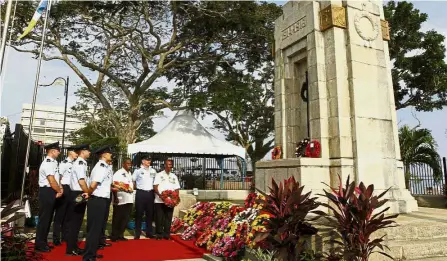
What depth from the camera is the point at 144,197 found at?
8.33 metres

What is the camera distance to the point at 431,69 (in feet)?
62.1

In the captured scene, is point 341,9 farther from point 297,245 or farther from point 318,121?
point 297,245

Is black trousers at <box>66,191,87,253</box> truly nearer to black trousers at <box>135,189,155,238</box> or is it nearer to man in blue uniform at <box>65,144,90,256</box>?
man in blue uniform at <box>65,144,90,256</box>

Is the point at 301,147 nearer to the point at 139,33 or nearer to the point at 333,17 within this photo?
the point at 333,17

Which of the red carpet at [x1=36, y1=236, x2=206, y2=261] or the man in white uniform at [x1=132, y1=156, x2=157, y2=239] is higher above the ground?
the man in white uniform at [x1=132, y1=156, x2=157, y2=239]

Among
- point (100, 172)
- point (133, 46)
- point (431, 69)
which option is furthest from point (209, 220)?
point (431, 69)

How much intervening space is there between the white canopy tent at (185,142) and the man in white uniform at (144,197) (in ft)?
24.5

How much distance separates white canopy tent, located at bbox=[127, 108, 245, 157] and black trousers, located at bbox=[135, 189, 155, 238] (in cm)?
759

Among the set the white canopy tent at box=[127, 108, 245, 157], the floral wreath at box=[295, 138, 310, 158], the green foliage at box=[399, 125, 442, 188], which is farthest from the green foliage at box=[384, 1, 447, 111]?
the floral wreath at box=[295, 138, 310, 158]

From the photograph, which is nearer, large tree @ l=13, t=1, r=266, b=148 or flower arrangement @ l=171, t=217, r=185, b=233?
flower arrangement @ l=171, t=217, r=185, b=233

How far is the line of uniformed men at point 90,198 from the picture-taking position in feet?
18.9

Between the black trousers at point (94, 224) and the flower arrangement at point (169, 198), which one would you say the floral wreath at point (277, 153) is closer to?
the flower arrangement at point (169, 198)

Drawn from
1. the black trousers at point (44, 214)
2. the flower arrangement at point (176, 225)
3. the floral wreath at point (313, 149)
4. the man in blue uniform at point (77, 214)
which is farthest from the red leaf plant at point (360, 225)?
the black trousers at point (44, 214)

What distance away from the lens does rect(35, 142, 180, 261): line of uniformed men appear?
5.76m
